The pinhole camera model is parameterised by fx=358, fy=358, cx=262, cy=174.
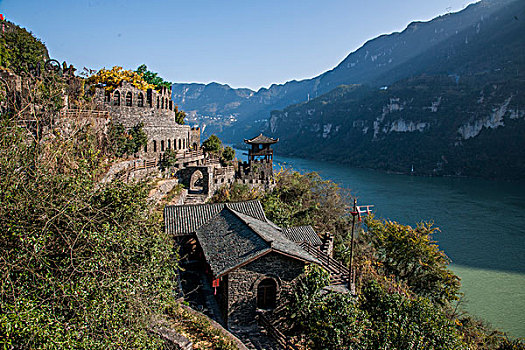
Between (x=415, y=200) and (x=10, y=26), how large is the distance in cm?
4963

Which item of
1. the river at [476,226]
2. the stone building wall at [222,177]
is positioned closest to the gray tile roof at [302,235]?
the stone building wall at [222,177]

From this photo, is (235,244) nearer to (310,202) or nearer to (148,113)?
(148,113)

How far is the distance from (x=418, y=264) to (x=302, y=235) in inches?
327

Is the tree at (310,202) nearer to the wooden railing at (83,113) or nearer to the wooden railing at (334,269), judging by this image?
the wooden railing at (334,269)

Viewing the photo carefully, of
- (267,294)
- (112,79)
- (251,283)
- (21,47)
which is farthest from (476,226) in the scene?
(21,47)

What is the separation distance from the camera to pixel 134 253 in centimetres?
679

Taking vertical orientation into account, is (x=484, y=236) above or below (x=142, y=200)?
below

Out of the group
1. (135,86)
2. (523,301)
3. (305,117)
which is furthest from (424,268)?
(305,117)

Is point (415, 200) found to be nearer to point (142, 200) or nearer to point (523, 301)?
point (523, 301)

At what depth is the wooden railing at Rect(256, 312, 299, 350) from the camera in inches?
411

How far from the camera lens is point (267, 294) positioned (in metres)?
12.1

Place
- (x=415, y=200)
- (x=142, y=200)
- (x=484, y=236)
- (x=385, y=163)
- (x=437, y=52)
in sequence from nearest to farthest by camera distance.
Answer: (x=142, y=200) → (x=484, y=236) → (x=415, y=200) → (x=385, y=163) → (x=437, y=52)

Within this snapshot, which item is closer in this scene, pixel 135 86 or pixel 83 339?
pixel 83 339

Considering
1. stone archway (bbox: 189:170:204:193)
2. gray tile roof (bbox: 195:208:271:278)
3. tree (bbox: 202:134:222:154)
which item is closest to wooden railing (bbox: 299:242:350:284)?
gray tile roof (bbox: 195:208:271:278)
